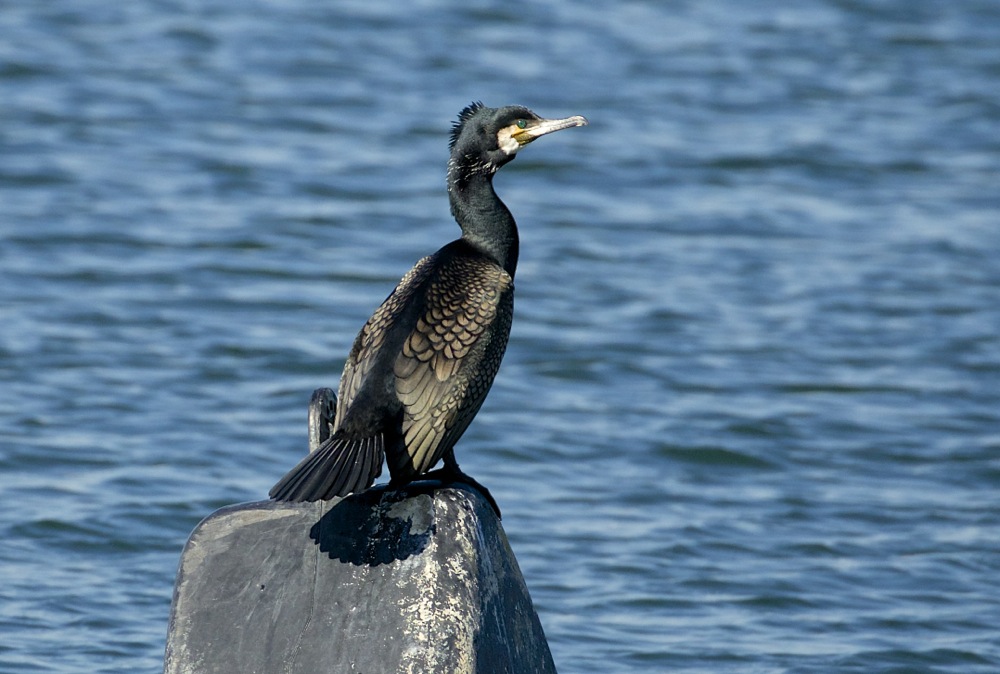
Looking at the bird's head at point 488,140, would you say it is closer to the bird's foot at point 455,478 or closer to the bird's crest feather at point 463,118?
the bird's crest feather at point 463,118

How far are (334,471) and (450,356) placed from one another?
65cm

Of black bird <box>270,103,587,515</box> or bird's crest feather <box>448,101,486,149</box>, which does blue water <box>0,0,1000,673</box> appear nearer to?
black bird <box>270,103,587,515</box>

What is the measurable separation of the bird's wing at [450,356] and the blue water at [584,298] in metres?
2.56

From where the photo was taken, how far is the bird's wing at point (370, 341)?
16.2 ft

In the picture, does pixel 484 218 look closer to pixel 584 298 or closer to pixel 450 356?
pixel 450 356

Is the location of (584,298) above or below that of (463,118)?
below

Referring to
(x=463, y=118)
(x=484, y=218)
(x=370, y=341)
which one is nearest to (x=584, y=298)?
(x=463, y=118)

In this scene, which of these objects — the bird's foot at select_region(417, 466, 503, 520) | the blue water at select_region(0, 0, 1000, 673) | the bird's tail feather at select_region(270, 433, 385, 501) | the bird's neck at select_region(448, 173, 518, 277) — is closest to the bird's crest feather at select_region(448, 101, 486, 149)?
the bird's neck at select_region(448, 173, 518, 277)

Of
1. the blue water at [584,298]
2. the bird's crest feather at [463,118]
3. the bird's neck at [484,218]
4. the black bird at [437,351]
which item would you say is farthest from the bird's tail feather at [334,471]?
the blue water at [584,298]

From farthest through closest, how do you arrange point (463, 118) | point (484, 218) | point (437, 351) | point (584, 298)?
point (584, 298) → point (463, 118) → point (484, 218) → point (437, 351)

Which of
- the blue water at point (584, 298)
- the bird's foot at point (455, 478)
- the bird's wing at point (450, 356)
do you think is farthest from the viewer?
the blue water at point (584, 298)

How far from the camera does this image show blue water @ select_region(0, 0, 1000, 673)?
26.5ft

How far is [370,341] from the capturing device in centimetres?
505

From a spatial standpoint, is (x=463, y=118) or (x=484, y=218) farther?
(x=463, y=118)
